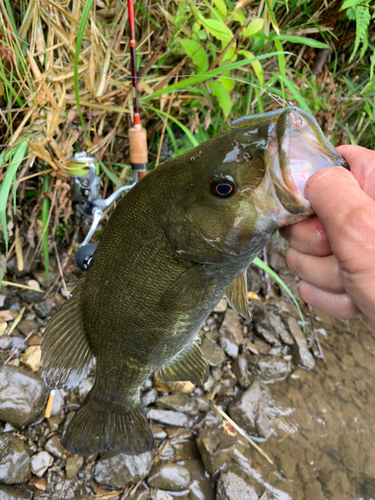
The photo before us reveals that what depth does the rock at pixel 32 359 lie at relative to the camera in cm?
244

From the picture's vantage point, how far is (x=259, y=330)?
3207 mm

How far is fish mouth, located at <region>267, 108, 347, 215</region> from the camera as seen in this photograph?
1.04m

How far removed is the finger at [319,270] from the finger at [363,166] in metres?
0.32

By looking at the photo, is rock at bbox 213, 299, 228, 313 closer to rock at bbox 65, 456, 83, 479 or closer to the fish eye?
rock at bbox 65, 456, 83, 479

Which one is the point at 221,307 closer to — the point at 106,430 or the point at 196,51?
the point at 106,430

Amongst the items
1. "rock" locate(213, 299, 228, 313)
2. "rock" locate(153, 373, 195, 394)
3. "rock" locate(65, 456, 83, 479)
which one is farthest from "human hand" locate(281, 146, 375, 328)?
"rock" locate(65, 456, 83, 479)

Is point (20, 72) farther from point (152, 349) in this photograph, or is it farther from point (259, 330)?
point (259, 330)

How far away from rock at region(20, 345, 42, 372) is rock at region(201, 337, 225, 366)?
1.33m

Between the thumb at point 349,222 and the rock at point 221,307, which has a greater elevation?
the thumb at point 349,222

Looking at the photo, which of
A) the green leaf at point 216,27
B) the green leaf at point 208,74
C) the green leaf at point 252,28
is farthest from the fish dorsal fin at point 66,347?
the green leaf at point 252,28

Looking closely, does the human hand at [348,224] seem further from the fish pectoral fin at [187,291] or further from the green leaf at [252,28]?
the green leaf at [252,28]

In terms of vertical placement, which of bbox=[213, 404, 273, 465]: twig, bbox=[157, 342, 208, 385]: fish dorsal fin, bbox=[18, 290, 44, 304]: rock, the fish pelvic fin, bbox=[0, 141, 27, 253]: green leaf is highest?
bbox=[0, 141, 27, 253]: green leaf

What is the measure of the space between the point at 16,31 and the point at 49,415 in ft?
8.76

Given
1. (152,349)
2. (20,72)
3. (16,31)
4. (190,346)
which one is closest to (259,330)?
(190,346)
